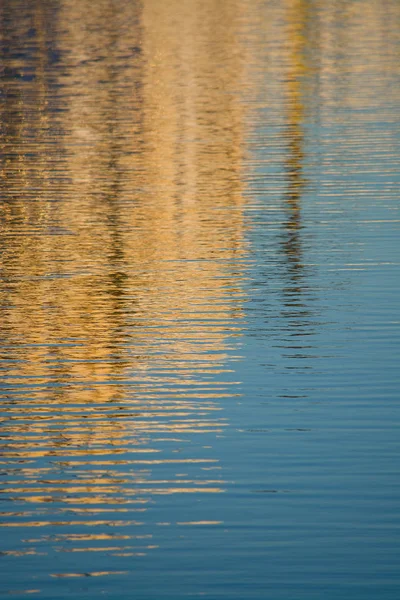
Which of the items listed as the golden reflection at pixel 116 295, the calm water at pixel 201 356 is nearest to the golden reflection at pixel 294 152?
the calm water at pixel 201 356

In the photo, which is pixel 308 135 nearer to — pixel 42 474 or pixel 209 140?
pixel 209 140

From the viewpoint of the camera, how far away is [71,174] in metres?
20.5

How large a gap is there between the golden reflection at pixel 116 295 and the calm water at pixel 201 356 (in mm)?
31

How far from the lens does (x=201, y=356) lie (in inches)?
433

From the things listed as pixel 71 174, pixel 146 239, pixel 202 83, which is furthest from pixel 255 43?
pixel 146 239

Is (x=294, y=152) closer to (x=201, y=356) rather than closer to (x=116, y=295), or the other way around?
(x=116, y=295)

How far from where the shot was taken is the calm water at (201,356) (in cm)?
761

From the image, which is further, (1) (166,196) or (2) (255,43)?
(2) (255,43)

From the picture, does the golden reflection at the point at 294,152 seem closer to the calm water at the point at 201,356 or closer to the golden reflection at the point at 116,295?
the calm water at the point at 201,356

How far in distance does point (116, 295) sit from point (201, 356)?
2.43 m

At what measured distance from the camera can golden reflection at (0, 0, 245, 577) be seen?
28.8 feet

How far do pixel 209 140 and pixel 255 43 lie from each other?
23734mm

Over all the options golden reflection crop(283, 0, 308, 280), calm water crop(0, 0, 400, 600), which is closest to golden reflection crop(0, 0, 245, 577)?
calm water crop(0, 0, 400, 600)

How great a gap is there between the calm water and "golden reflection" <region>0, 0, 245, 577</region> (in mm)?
31
